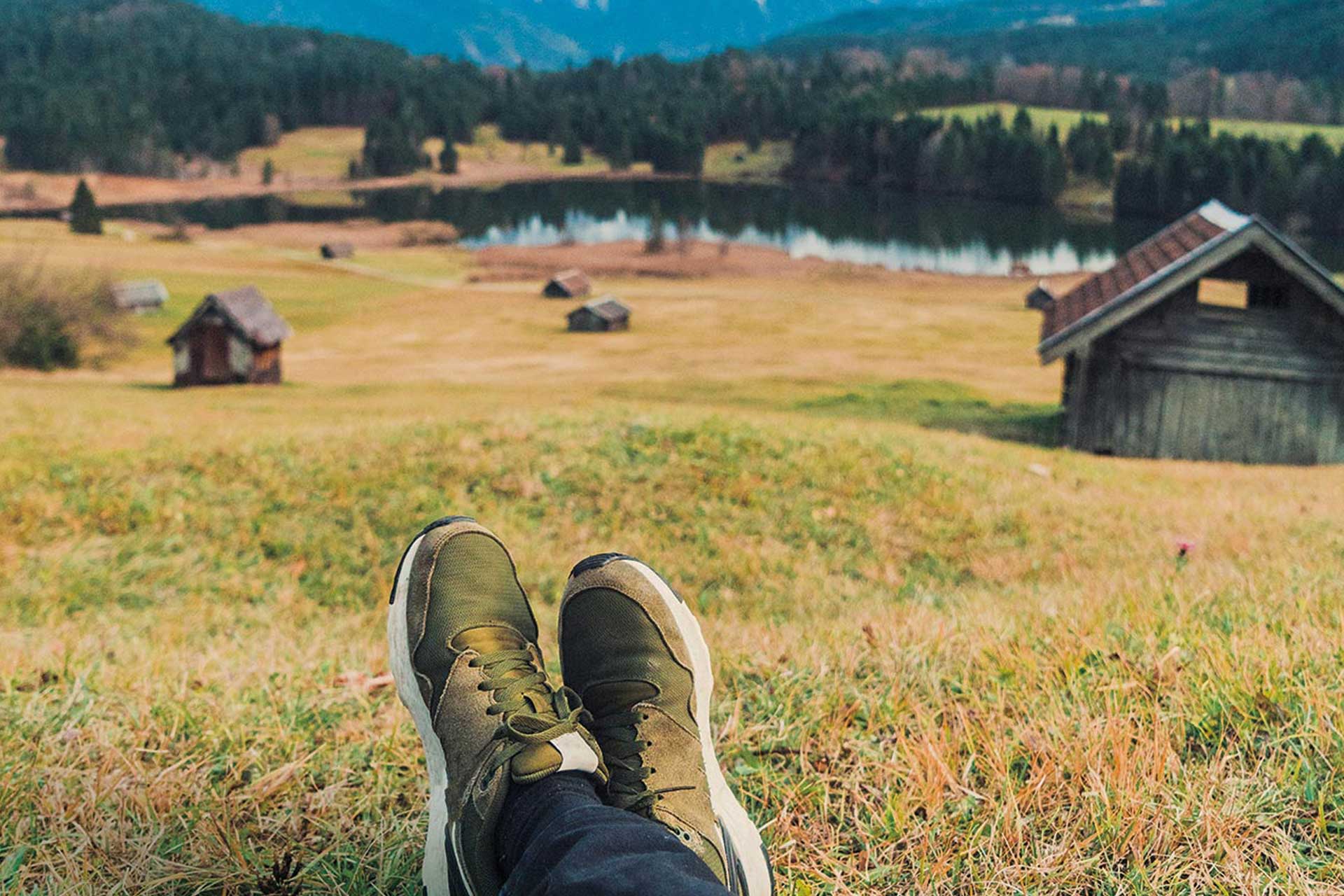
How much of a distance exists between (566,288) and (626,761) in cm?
6190

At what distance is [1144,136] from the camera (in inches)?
5325

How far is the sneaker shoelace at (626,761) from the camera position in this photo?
97.2 inches

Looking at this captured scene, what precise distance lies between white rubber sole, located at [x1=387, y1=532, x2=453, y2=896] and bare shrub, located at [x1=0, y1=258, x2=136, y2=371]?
144ft

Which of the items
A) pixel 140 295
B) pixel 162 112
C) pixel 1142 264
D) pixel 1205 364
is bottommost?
pixel 140 295

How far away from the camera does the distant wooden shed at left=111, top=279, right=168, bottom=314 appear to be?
51.5 metres

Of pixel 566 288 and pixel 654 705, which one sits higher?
pixel 566 288

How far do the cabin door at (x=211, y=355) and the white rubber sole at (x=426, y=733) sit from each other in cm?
3725

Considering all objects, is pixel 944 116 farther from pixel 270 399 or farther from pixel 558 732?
pixel 558 732

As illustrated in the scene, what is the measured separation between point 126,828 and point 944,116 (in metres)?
187

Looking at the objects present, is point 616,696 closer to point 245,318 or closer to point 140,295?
point 245,318

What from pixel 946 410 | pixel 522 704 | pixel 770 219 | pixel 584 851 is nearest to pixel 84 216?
pixel 770 219

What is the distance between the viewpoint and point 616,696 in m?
2.86

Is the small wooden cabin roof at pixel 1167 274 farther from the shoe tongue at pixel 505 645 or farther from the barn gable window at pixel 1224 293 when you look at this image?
the barn gable window at pixel 1224 293

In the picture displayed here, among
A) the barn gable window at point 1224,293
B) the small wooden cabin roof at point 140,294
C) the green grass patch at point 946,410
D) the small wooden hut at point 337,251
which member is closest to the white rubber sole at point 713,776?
the green grass patch at point 946,410
